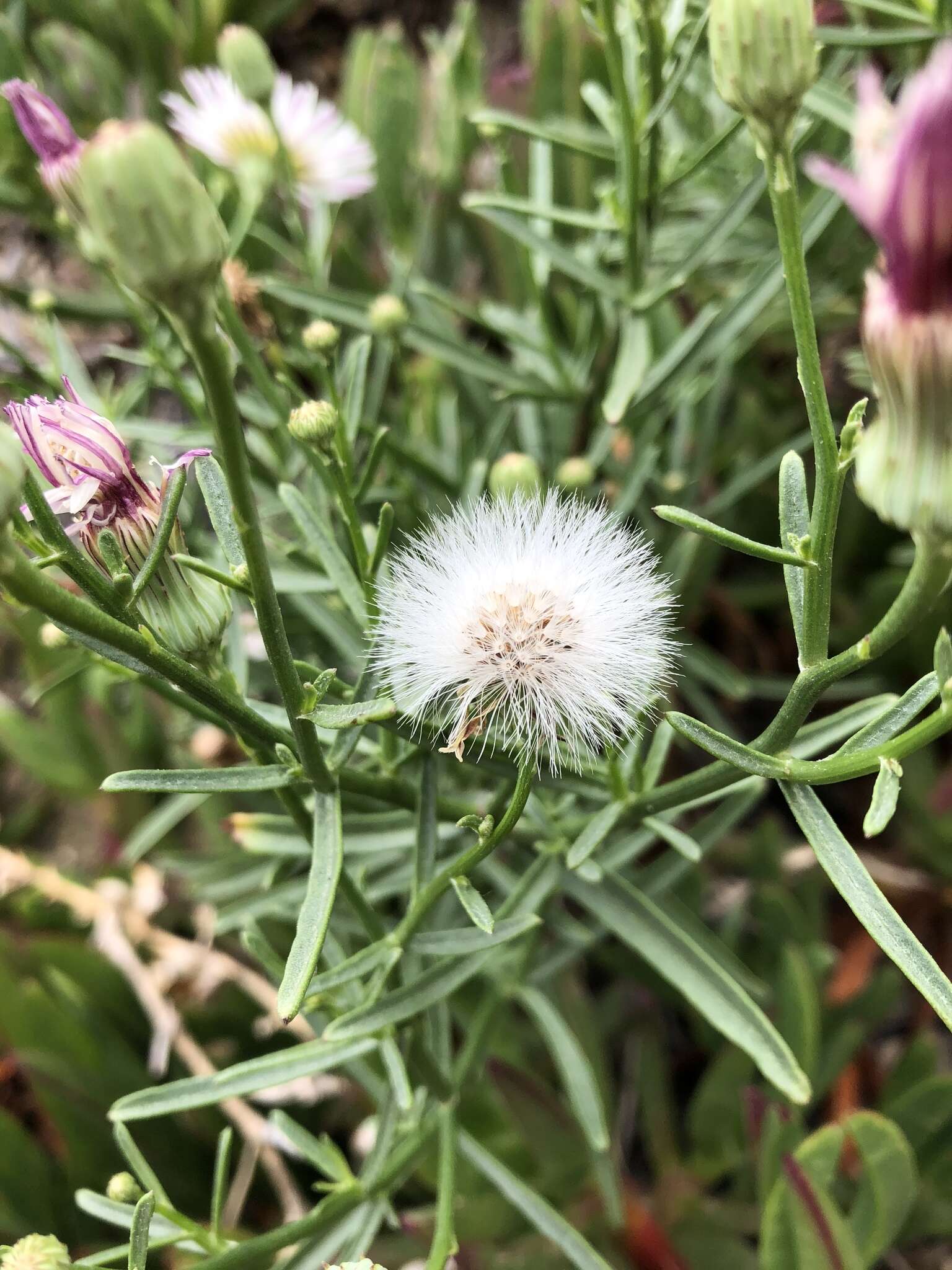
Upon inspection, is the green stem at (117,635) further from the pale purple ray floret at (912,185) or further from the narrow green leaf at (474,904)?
the pale purple ray floret at (912,185)

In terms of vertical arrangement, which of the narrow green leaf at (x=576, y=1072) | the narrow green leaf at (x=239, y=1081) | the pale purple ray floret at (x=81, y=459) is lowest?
the narrow green leaf at (x=576, y=1072)

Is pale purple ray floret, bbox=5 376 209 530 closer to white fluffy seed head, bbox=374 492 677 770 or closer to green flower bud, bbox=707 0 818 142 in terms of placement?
white fluffy seed head, bbox=374 492 677 770

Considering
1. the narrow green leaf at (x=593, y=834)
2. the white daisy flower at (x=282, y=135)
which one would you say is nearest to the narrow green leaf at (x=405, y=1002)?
the narrow green leaf at (x=593, y=834)

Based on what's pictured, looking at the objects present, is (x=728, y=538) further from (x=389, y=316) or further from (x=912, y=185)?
(x=389, y=316)

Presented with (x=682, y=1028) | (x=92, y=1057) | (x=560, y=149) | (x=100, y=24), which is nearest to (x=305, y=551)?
(x=92, y=1057)

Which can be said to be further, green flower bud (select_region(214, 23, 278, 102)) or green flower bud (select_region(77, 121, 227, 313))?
green flower bud (select_region(214, 23, 278, 102))

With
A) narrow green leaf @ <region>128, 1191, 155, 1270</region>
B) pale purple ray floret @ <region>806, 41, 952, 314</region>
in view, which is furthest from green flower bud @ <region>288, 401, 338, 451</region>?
narrow green leaf @ <region>128, 1191, 155, 1270</region>

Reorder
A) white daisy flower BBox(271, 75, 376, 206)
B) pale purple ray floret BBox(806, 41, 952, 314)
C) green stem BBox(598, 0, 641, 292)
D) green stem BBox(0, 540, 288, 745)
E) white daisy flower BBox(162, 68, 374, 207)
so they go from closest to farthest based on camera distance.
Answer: pale purple ray floret BBox(806, 41, 952, 314) < green stem BBox(0, 540, 288, 745) < green stem BBox(598, 0, 641, 292) < white daisy flower BBox(162, 68, 374, 207) < white daisy flower BBox(271, 75, 376, 206)
